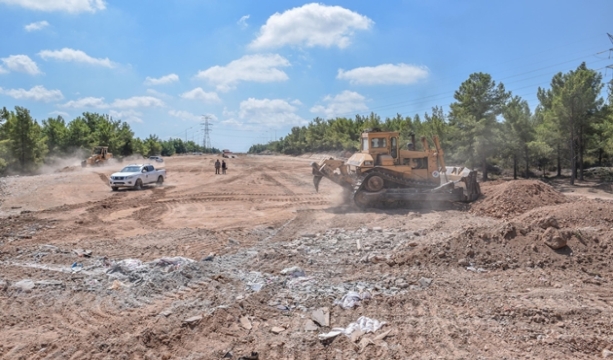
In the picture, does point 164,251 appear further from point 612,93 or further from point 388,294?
point 612,93

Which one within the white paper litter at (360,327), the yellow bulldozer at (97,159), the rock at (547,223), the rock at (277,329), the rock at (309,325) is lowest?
the rock at (277,329)

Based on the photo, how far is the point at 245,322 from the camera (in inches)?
252

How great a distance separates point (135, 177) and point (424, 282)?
867 inches

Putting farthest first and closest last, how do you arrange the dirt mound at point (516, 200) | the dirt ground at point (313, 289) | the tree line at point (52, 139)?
1. the tree line at point (52, 139)
2. the dirt mound at point (516, 200)
3. the dirt ground at point (313, 289)

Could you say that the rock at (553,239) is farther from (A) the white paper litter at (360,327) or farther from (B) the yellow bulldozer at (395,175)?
(B) the yellow bulldozer at (395,175)

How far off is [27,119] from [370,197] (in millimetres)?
38342

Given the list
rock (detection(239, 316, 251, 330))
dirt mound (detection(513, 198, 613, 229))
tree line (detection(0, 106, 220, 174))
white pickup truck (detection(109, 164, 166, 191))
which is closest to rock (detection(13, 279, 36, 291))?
rock (detection(239, 316, 251, 330))

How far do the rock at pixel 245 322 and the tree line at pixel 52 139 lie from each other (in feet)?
122

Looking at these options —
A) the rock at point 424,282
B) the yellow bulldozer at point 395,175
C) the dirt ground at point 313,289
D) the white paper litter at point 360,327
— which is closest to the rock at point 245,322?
the dirt ground at point 313,289

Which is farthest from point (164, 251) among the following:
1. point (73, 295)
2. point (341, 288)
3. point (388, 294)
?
point (388, 294)

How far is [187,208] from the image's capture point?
18844mm

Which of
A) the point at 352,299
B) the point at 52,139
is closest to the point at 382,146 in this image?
the point at 352,299

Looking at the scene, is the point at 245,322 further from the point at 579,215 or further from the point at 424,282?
the point at 579,215

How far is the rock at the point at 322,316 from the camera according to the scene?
6336mm
